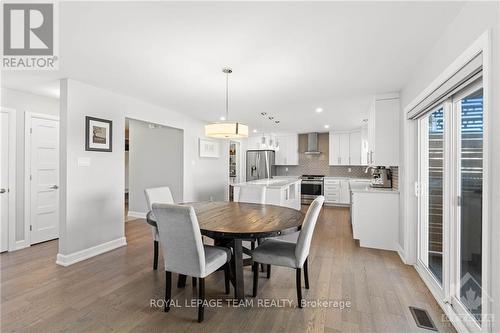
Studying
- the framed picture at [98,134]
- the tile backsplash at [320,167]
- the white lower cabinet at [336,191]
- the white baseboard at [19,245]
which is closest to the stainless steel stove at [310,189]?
the white lower cabinet at [336,191]

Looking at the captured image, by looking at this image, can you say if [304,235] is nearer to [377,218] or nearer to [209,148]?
[377,218]

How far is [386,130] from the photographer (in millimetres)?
3529

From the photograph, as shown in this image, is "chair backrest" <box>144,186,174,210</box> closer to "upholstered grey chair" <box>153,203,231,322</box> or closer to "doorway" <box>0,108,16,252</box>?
"upholstered grey chair" <box>153,203,231,322</box>

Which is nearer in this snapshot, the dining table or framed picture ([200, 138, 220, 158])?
the dining table

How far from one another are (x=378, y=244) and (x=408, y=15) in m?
3.01

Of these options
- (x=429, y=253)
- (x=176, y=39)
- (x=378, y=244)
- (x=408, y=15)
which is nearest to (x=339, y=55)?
(x=408, y=15)

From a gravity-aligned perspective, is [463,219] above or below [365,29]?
below

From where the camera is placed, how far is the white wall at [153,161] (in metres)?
5.21

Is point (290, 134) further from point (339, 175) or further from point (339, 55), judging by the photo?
point (339, 55)

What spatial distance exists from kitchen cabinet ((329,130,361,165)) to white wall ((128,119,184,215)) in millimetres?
A: 4561

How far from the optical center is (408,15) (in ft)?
5.67

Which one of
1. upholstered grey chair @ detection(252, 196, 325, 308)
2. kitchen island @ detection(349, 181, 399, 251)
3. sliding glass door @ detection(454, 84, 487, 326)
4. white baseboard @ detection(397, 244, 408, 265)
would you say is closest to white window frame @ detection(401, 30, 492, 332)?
white baseboard @ detection(397, 244, 408, 265)

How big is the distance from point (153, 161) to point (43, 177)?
2.01m

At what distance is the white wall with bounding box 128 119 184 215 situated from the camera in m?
5.21
